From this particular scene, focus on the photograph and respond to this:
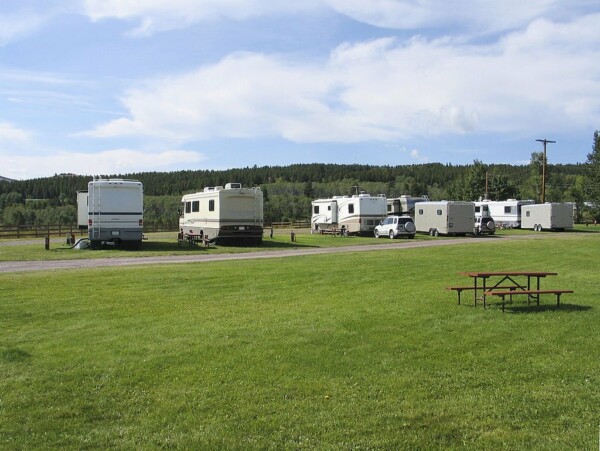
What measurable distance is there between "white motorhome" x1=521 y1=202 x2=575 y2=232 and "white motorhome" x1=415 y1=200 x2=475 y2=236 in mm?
11023

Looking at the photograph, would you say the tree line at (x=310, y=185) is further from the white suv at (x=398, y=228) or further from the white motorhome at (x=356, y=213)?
the white suv at (x=398, y=228)

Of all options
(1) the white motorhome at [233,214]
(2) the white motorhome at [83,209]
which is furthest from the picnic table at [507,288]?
(2) the white motorhome at [83,209]

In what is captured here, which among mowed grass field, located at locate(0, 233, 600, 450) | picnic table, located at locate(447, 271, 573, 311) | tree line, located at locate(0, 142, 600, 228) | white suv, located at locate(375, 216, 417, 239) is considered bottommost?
mowed grass field, located at locate(0, 233, 600, 450)

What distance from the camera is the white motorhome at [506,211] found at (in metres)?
54.3

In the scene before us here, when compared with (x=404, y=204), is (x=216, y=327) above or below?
below

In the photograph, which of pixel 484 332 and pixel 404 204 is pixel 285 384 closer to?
pixel 484 332

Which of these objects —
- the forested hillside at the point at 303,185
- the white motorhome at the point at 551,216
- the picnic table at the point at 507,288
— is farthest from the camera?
the forested hillside at the point at 303,185

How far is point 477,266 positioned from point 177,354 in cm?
1345

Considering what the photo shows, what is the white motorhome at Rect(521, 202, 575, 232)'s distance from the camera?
4931 cm

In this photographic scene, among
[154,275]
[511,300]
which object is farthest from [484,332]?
[154,275]

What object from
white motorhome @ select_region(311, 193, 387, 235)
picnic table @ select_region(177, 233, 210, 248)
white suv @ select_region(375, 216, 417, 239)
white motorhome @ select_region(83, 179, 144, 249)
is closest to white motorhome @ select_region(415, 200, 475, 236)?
white motorhome @ select_region(311, 193, 387, 235)

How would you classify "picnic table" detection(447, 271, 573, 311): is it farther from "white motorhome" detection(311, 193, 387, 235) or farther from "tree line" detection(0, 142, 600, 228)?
"tree line" detection(0, 142, 600, 228)

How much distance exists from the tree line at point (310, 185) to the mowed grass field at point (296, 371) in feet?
159

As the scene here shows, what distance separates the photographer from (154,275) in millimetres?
16109
